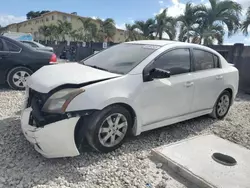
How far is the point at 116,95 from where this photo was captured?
315cm

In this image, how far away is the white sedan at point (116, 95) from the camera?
2.88 m

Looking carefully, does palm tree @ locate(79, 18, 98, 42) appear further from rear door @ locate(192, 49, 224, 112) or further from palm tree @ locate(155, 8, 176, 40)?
rear door @ locate(192, 49, 224, 112)

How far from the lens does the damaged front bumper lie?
2.80m

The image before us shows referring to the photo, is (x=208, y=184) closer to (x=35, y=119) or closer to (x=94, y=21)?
(x=35, y=119)

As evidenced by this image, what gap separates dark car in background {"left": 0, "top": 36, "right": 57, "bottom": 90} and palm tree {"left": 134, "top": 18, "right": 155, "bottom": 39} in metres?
20.3

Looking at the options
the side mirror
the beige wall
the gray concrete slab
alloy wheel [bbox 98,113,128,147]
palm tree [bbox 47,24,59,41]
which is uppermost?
the beige wall

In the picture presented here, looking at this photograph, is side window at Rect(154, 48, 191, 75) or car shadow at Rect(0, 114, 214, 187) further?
side window at Rect(154, 48, 191, 75)

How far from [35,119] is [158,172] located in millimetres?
1608

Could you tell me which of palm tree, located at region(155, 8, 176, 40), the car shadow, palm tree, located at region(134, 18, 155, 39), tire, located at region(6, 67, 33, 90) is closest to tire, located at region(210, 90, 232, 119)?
the car shadow

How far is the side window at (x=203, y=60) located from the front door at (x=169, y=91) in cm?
21

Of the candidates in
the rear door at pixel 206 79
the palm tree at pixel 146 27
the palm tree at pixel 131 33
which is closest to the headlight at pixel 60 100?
the rear door at pixel 206 79

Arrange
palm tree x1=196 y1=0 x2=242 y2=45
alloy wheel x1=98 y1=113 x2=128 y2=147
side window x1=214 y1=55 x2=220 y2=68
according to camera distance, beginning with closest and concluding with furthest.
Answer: alloy wheel x1=98 y1=113 x2=128 y2=147, side window x1=214 y1=55 x2=220 y2=68, palm tree x1=196 y1=0 x2=242 y2=45

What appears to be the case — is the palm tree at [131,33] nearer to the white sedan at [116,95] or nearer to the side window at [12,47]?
the side window at [12,47]

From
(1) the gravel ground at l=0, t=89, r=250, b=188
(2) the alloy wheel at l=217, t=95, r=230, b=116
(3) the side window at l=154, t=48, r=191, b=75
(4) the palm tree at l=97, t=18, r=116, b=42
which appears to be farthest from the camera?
(4) the palm tree at l=97, t=18, r=116, b=42
